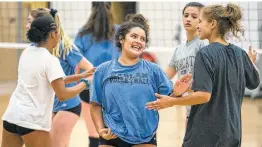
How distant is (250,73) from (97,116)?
1.06 metres

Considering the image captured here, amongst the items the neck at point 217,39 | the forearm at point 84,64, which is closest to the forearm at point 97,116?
the neck at point 217,39

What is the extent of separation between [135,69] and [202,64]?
60cm

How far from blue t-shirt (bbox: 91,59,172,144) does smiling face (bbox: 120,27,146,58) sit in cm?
8

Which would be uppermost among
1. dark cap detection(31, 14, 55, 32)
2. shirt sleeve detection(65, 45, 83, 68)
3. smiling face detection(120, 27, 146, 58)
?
dark cap detection(31, 14, 55, 32)

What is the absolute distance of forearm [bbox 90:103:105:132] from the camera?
14.3 ft

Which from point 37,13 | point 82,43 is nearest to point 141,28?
point 37,13

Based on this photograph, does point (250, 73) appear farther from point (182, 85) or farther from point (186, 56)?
point (186, 56)

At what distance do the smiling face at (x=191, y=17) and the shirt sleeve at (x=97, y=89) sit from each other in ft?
4.08

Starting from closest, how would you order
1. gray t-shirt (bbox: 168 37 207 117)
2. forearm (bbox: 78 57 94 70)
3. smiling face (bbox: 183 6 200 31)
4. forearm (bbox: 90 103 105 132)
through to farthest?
forearm (bbox: 90 103 105 132) < gray t-shirt (bbox: 168 37 207 117) < smiling face (bbox: 183 6 200 31) < forearm (bbox: 78 57 94 70)

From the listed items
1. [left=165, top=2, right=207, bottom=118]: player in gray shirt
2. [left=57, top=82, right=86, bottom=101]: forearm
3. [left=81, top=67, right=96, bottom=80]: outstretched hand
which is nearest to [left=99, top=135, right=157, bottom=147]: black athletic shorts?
[left=57, top=82, right=86, bottom=101]: forearm

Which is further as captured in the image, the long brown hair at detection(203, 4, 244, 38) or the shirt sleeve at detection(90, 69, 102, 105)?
the shirt sleeve at detection(90, 69, 102, 105)

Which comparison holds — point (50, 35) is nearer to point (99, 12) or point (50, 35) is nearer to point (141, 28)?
point (141, 28)

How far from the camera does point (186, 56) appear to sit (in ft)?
17.5

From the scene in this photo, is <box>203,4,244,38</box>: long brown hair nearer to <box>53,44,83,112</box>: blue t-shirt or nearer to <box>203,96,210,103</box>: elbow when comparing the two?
<box>203,96,210,103</box>: elbow
